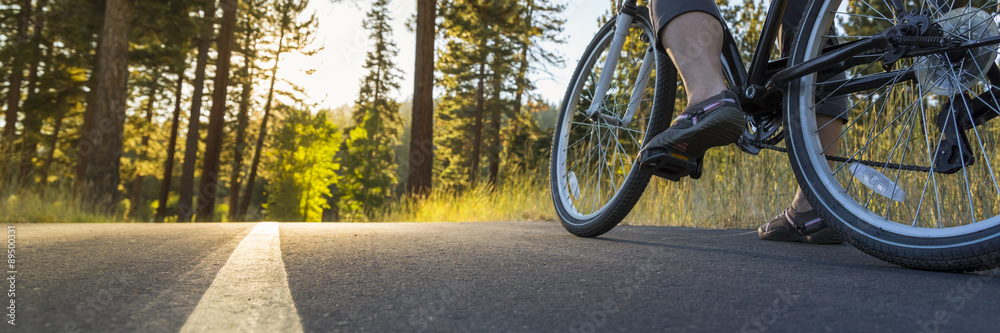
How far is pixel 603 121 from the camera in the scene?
3158mm

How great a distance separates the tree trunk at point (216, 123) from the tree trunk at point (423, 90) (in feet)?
29.0

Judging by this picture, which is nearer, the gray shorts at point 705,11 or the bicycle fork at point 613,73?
the gray shorts at point 705,11

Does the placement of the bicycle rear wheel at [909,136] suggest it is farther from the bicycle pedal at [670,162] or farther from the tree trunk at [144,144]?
the tree trunk at [144,144]

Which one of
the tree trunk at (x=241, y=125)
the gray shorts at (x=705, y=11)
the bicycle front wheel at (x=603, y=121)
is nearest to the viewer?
the gray shorts at (x=705, y=11)

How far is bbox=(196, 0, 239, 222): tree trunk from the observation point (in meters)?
17.9

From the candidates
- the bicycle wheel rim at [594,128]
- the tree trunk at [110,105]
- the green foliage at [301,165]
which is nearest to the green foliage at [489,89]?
the green foliage at [301,165]

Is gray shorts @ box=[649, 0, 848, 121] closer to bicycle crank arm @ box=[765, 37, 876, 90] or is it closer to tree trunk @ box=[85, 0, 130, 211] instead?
bicycle crank arm @ box=[765, 37, 876, 90]

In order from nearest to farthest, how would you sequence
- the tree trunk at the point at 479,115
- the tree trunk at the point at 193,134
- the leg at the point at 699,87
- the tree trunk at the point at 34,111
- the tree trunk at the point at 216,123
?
the leg at the point at 699,87
the tree trunk at the point at 216,123
the tree trunk at the point at 34,111
the tree trunk at the point at 193,134
the tree trunk at the point at 479,115

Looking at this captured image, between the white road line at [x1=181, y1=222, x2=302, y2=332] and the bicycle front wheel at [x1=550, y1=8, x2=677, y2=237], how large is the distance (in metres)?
1.56

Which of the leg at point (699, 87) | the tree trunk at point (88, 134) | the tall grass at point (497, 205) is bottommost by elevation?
the tall grass at point (497, 205)

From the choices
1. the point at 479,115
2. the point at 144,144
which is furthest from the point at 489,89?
the point at 144,144

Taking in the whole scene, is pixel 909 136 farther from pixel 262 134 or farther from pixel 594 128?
pixel 262 134

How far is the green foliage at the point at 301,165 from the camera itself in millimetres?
39500

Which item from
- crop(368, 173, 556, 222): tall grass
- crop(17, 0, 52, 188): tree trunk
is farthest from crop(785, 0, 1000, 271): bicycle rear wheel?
crop(17, 0, 52, 188): tree trunk
